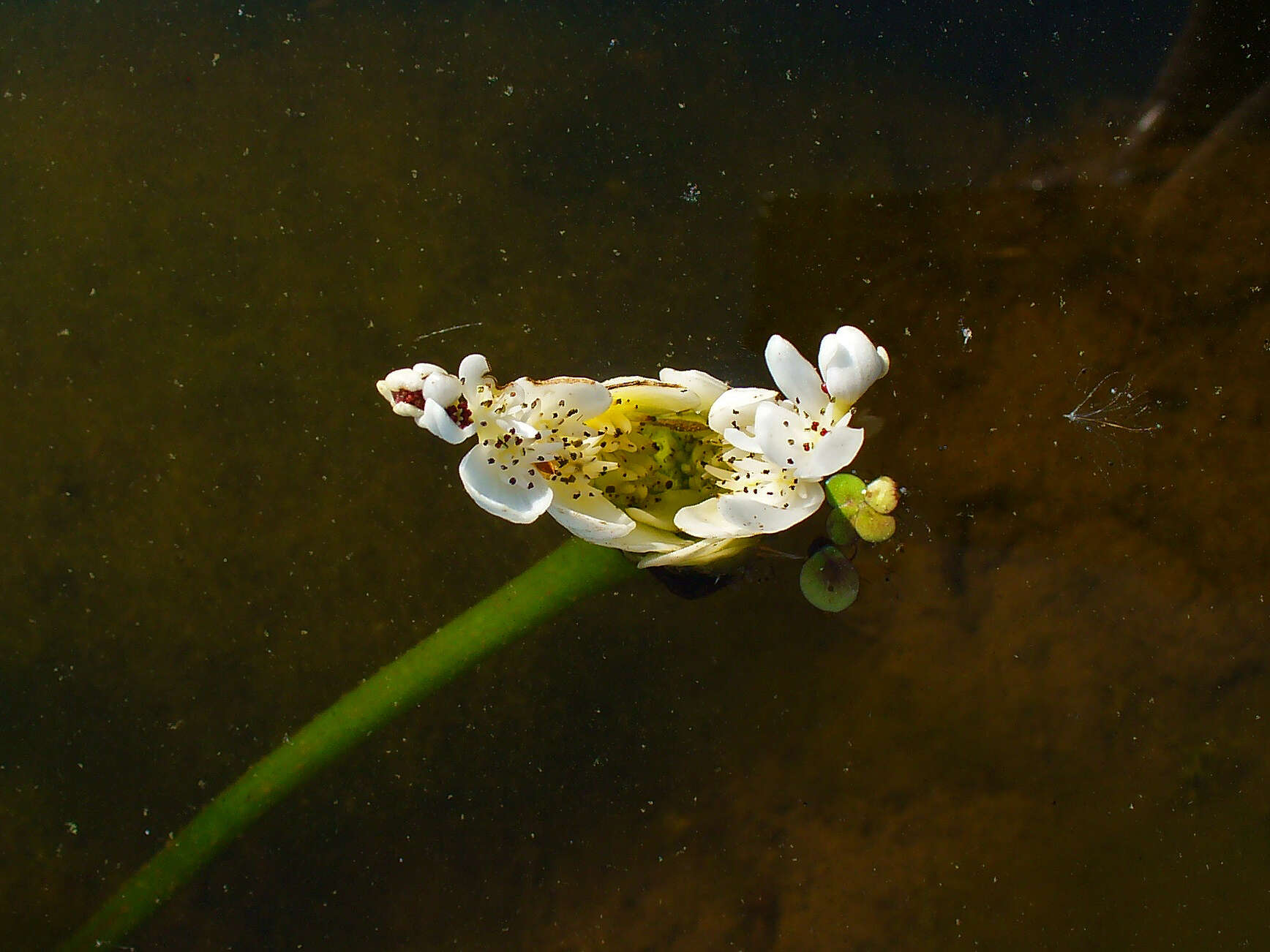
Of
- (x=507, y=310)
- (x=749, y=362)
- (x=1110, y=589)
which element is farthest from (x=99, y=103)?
(x=1110, y=589)

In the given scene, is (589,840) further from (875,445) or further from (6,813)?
(6,813)

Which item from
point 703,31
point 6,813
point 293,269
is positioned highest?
point 703,31

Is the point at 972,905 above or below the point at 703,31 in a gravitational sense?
below

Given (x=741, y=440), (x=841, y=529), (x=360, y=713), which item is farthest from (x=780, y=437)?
(x=360, y=713)

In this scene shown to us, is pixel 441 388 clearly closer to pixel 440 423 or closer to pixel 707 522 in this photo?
pixel 440 423

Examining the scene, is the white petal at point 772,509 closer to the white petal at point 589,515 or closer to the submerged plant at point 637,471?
the submerged plant at point 637,471

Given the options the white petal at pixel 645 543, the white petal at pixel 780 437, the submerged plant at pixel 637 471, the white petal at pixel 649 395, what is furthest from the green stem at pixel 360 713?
the white petal at pixel 780 437
